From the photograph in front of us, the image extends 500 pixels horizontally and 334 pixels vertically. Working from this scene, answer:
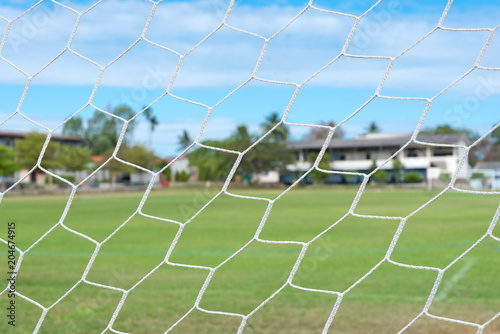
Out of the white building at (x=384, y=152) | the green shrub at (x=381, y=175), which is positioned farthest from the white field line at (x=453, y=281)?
the green shrub at (x=381, y=175)

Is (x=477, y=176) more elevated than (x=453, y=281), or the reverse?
(x=453, y=281)

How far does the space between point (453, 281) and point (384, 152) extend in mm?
4303

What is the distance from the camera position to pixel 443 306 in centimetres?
312

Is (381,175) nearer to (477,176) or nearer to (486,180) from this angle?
(477,176)

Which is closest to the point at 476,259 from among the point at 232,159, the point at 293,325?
the point at 293,325

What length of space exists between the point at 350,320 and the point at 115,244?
4179 millimetres

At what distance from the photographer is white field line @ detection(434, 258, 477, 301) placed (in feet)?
11.0

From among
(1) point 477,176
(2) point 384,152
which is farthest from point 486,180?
(2) point 384,152

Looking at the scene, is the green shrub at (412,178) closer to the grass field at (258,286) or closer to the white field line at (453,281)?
the grass field at (258,286)

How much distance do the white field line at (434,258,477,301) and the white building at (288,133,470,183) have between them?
721mm

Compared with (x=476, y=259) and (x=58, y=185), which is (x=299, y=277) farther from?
(x=58, y=185)

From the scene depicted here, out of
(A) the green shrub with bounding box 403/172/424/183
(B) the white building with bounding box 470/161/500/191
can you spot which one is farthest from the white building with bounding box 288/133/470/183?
(B) the white building with bounding box 470/161/500/191

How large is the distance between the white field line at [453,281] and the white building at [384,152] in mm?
721

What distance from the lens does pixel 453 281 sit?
3.80 metres
